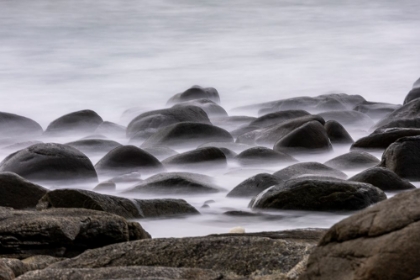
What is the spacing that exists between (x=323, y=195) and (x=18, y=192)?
2014 millimetres

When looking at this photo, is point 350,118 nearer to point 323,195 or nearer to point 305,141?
point 305,141

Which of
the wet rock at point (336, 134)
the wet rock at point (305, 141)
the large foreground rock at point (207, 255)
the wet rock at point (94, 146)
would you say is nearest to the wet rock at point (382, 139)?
the wet rock at point (305, 141)

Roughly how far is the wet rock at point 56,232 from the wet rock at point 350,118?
6241 mm

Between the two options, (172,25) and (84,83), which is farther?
(172,25)

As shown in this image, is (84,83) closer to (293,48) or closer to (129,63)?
(129,63)

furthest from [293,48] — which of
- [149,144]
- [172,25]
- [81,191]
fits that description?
[81,191]

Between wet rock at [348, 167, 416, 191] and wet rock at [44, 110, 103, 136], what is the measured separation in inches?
203

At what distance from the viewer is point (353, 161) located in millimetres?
6926

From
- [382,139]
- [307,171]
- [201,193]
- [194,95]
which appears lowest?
[201,193]

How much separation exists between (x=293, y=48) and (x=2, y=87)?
8.74 m

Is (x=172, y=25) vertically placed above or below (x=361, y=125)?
above

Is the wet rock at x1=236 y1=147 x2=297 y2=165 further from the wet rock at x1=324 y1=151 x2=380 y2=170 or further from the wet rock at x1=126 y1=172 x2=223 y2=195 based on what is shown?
the wet rock at x1=126 y1=172 x2=223 y2=195

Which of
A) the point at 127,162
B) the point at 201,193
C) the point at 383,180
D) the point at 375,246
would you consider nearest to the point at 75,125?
the point at 127,162

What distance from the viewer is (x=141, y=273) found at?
9.55 feet
